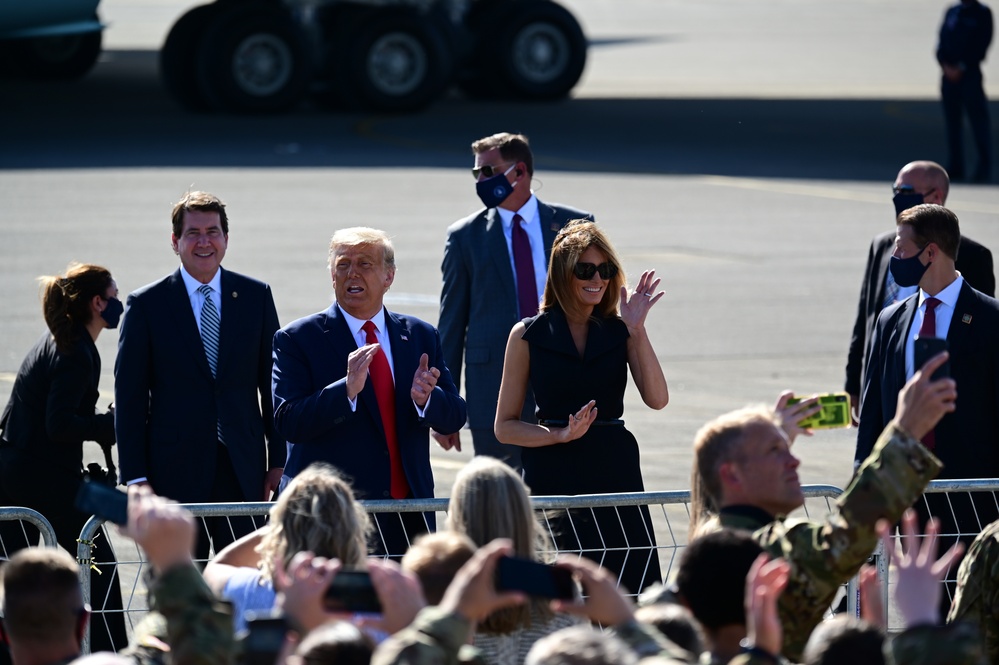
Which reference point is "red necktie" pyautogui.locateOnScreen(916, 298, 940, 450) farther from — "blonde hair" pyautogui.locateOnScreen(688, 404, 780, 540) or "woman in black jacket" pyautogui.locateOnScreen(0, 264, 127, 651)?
"woman in black jacket" pyautogui.locateOnScreen(0, 264, 127, 651)

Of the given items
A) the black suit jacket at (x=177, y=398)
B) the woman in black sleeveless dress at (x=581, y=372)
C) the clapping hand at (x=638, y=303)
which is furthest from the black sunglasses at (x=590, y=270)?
the black suit jacket at (x=177, y=398)

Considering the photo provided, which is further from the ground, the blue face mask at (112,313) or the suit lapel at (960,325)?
the blue face mask at (112,313)

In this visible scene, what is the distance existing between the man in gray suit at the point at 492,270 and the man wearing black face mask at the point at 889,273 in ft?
4.94

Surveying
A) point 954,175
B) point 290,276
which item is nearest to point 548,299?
point 290,276

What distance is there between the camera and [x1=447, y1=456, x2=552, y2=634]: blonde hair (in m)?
4.96

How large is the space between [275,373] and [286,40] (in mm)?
21881

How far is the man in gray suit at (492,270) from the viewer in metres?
8.65

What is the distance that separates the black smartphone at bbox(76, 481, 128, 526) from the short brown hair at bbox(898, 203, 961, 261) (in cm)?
432

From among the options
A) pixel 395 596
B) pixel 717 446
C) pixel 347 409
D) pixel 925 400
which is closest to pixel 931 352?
pixel 925 400

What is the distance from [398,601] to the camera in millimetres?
4223

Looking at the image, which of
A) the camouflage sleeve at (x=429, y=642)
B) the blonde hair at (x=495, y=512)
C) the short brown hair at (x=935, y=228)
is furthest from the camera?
the short brown hair at (x=935, y=228)

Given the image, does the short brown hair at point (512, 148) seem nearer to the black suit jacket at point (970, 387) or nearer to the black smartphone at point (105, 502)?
→ the black suit jacket at point (970, 387)

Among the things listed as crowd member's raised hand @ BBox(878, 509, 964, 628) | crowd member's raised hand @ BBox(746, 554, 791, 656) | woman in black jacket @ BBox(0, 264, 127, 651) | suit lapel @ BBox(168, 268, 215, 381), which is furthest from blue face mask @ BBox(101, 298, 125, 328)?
crowd member's raised hand @ BBox(878, 509, 964, 628)

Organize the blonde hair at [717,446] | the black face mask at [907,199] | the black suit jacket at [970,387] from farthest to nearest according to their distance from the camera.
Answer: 1. the black face mask at [907,199]
2. the black suit jacket at [970,387]
3. the blonde hair at [717,446]
